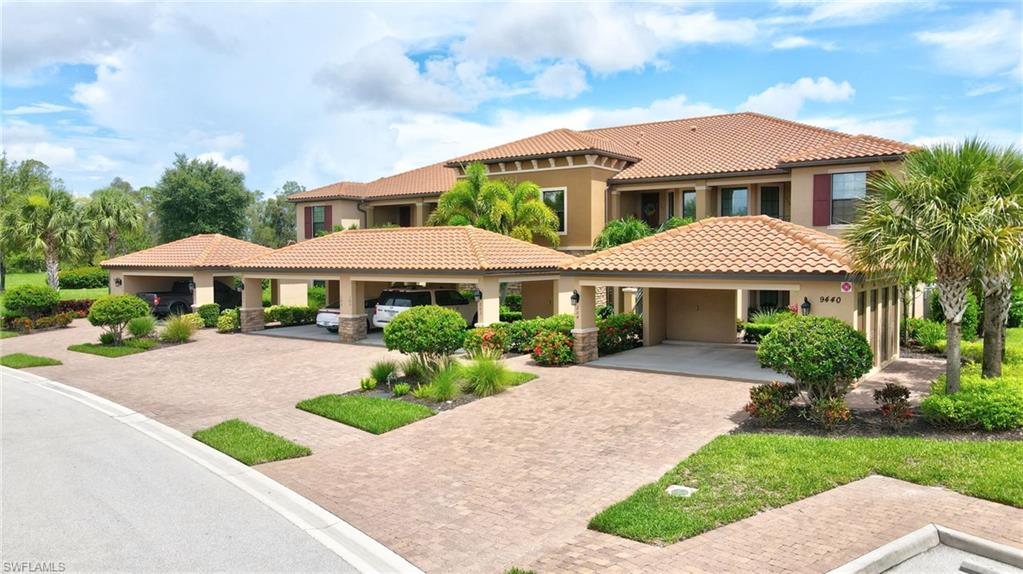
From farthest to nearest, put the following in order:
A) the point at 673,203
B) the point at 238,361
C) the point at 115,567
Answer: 1. the point at 673,203
2. the point at 238,361
3. the point at 115,567

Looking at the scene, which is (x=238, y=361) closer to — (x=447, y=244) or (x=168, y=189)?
(x=447, y=244)

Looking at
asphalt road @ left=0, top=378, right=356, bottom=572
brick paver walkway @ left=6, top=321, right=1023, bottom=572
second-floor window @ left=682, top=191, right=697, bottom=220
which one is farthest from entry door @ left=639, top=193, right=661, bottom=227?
asphalt road @ left=0, top=378, right=356, bottom=572

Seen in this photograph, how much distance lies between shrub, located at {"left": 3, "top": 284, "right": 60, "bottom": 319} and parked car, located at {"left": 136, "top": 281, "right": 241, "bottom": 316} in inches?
139

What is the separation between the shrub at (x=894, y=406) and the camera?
1059cm

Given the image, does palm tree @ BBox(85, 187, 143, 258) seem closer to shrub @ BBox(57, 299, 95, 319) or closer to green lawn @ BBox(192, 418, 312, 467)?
shrub @ BBox(57, 299, 95, 319)

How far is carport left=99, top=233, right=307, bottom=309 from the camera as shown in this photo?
97.6 feet

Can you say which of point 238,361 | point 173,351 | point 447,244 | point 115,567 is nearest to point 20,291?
point 173,351

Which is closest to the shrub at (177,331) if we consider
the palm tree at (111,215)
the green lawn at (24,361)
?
the green lawn at (24,361)

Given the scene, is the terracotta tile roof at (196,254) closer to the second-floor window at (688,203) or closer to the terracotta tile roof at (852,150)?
the second-floor window at (688,203)

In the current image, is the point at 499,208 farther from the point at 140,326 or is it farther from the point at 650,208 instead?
the point at 140,326

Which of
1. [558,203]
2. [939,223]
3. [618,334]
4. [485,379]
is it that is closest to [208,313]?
[558,203]

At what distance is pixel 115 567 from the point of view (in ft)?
21.9

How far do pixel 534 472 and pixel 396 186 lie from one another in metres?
30.5

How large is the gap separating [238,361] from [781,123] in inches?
937
